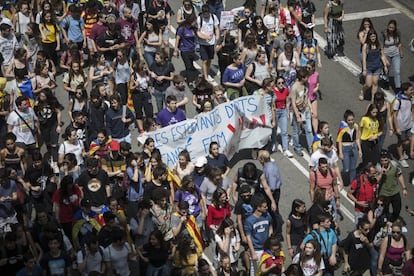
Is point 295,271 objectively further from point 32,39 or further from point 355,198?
point 32,39

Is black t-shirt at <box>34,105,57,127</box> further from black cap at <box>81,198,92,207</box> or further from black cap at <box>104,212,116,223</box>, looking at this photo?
black cap at <box>104,212,116,223</box>

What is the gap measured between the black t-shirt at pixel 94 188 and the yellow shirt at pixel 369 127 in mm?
5411

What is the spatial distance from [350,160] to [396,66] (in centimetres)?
406

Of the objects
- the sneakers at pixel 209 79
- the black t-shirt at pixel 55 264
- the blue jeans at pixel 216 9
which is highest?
the blue jeans at pixel 216 9

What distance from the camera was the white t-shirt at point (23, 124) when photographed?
1776 cm

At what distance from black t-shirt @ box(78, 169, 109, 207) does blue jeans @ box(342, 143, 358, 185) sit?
4907 mm

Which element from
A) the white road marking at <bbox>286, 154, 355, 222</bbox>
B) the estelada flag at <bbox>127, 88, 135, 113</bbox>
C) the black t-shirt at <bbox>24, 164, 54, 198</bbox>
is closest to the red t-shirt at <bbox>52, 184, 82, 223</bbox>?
the black t-shirt at <bbox>24, 164, 54, 198</bbox>

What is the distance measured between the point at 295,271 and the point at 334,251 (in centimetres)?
119

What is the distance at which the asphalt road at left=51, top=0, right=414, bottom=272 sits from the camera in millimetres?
18391

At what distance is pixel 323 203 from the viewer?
15.7m

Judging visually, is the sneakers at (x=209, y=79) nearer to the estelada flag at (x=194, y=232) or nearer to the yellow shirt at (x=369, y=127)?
the yellow shirt at (x=369, y=127)

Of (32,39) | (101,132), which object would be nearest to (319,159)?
(101,132)

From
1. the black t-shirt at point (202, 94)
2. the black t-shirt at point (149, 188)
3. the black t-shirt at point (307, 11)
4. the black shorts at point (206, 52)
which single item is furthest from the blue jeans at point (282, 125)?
the black t-shirt at point (307, 11)

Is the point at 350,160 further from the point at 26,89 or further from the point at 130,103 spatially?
the point at 26,89
